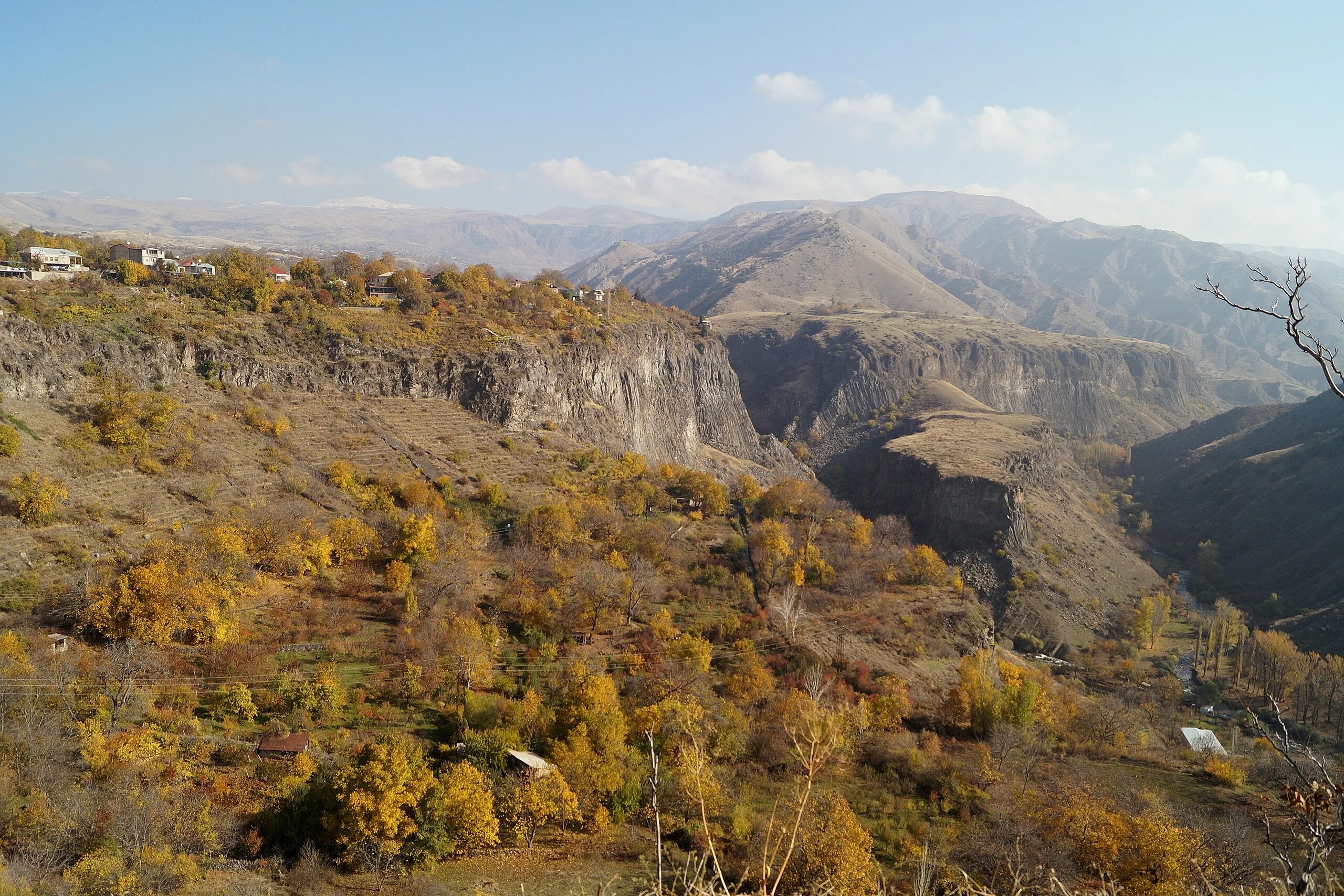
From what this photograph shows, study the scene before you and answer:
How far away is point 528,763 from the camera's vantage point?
67.0 feet

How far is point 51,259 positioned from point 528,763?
144ft

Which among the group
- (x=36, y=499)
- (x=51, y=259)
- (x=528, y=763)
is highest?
(x=51, y=259)

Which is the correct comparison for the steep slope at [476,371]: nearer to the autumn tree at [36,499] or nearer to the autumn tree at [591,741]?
the autumn tree at [36,499]

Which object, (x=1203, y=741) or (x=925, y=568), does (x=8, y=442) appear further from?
(x=1203, y=741)

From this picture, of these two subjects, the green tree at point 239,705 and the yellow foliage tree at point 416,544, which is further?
the yellow foliage tree at point 416,544

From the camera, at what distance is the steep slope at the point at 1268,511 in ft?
184

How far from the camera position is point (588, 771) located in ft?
66.7

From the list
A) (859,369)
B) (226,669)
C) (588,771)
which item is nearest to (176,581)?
(226,669)

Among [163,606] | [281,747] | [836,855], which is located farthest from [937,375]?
[281,747]

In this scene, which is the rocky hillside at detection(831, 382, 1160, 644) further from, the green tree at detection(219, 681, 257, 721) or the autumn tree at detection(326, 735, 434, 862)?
the green tree at detection(219, 681, 257, 721)

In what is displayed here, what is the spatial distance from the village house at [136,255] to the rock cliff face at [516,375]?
11593mm

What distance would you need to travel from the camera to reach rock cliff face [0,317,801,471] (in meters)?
33.9

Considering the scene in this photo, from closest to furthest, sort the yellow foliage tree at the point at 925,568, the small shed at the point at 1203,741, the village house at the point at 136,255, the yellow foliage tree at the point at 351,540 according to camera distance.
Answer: the yellow foliage tree at the point at 351,540 < the small shed at the point at 1203,741 < the yellow foliage tree at the point at 925,568 < the village house at the point at 136,255

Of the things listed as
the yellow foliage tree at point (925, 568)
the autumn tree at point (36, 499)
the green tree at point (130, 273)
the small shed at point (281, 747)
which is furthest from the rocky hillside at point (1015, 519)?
the green tree at point (130, 273)
